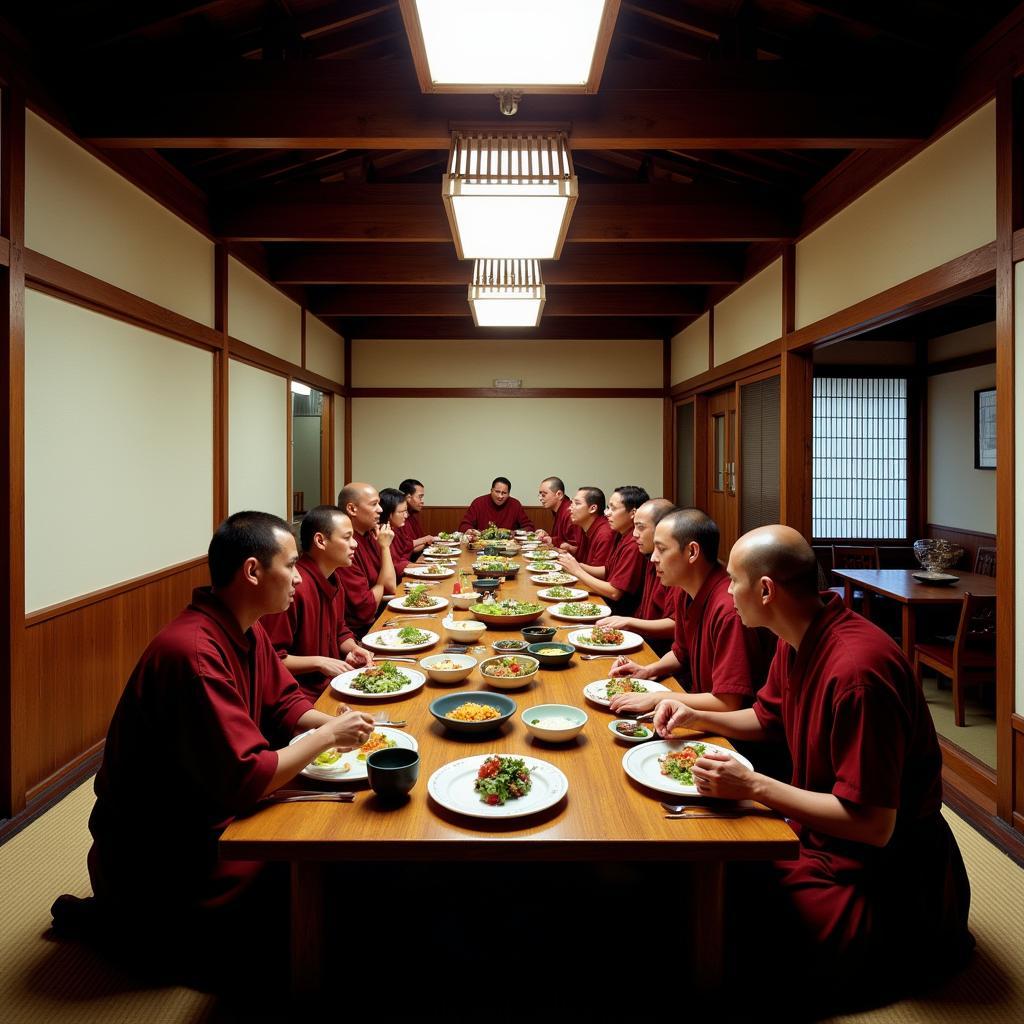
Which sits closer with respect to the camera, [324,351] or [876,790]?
[876,790]

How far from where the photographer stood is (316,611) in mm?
3035

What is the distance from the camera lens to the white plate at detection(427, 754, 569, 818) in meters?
1.48

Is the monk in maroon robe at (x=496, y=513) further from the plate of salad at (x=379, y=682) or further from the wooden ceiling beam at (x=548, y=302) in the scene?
the plate of salad at (x=379, y=682)

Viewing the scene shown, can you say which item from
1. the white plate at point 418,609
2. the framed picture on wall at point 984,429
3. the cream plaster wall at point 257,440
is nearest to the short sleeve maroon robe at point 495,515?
the cream plaster wall at point 257,440

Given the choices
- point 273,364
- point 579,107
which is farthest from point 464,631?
point 273,364

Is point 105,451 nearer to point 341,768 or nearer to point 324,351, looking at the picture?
point 341,768

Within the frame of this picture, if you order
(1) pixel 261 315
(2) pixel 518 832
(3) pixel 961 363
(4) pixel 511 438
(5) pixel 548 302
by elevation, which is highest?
(5) pixel 548 302

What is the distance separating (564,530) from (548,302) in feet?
8.38

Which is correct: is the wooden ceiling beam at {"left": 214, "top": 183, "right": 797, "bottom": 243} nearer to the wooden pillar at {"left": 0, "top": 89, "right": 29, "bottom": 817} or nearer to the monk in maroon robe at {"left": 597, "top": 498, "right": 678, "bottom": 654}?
the wooden pillar at {"left": 0, "top": 89, "right": 29, "bottom": 817}

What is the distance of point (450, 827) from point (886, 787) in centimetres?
93

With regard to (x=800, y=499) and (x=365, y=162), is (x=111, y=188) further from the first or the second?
(x=800, y=499)

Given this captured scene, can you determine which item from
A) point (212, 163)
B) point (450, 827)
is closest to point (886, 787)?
point (450, 827)

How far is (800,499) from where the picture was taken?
198 inches

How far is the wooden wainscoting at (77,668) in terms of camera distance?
3.06 m
